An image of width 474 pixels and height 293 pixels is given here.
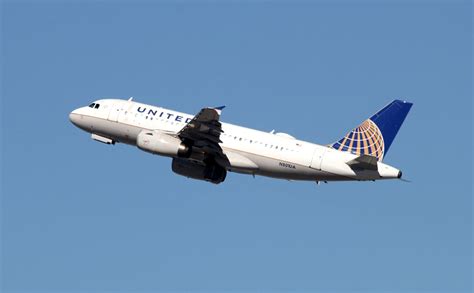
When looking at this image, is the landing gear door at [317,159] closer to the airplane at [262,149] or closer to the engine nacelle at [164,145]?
the airplane at [262,149]

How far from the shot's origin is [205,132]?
72625mm

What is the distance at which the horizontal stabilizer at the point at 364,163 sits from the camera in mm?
68500

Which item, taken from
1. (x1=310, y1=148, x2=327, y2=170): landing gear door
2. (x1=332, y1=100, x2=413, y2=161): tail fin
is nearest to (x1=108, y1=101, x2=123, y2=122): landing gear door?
(x1=310, y1=148, x2=327, y2=170): landing gear door

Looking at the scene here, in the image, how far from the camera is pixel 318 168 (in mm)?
70938

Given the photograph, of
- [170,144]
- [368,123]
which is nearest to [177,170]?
[170,144]

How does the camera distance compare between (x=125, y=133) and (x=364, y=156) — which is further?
(x=125, y=133)

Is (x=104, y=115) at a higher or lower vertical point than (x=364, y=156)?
higher

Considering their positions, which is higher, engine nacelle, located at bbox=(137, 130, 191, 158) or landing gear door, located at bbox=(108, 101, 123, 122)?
landing gear door, located at bbox=(108, 101, 123, 122)

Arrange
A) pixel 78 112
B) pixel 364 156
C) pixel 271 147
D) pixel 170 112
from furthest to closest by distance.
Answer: pixel 78 112, pixel 170 112, pixel 271 147, pixel 364 156

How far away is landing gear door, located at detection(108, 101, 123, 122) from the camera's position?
79.6 m

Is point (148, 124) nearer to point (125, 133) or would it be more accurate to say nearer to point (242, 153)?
point (125, 133)

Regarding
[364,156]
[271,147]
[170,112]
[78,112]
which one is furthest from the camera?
[78,112]

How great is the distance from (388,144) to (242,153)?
11.1 metres

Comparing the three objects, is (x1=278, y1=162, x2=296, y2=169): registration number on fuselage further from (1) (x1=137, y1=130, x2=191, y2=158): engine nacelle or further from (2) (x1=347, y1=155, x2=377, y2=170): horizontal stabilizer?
(1) (x1=137, y1=130, x2=191, y2=158): engine nacelle
